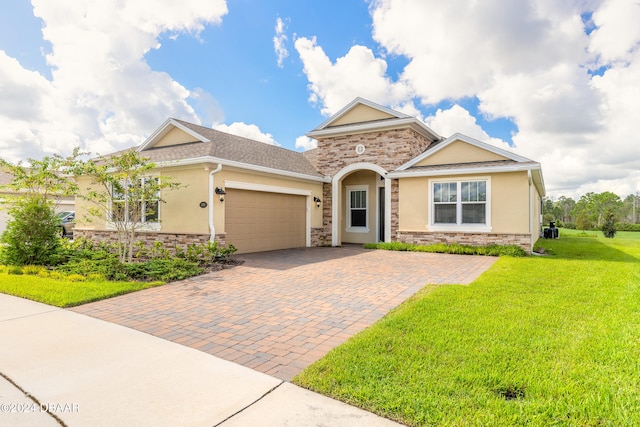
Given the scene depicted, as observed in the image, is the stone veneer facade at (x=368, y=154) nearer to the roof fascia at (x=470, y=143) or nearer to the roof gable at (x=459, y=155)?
the roof fascia at (x=470, y=143)

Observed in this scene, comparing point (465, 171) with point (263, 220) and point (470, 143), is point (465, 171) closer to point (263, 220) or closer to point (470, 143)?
point (470, 143)

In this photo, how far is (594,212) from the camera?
36938 millimetres

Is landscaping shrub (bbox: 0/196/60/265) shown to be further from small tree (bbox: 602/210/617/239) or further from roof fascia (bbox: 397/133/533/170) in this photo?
small tree (bbox: 602/210/617/239)

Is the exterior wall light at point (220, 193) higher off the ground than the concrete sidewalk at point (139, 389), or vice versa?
the exterior wall light at point (220, 193)

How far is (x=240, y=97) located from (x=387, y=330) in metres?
14.8

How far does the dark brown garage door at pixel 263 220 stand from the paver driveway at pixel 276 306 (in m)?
2.64

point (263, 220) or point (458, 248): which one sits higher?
point (263, 220)

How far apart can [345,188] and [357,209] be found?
1.21 m

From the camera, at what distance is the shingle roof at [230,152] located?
11.8m

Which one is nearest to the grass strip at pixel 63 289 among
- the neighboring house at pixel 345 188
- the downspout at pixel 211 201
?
the downspout at pixel 211 201

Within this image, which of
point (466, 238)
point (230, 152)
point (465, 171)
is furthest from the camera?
point (466, 238)

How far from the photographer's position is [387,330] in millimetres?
4266

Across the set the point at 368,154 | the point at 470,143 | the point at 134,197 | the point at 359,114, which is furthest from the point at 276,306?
the point at 359,114

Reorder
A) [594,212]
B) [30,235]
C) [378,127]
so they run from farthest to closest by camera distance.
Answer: [594,212], [378,127], [30,235]
